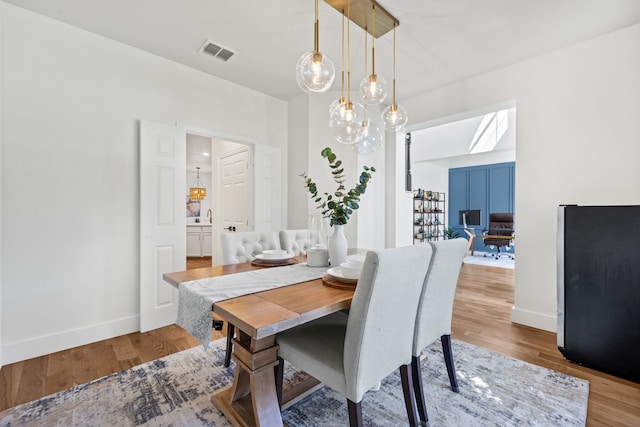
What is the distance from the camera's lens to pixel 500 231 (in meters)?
7.36

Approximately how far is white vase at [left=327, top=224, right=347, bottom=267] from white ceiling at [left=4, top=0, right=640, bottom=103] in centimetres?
174

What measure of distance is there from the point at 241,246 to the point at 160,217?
1175 mm

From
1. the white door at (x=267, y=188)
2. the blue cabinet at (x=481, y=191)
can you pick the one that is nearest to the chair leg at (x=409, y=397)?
the white door at (x=267, y=188)

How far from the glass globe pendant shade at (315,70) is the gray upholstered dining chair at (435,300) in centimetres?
121

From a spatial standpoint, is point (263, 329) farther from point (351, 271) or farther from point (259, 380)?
point (351, 271)

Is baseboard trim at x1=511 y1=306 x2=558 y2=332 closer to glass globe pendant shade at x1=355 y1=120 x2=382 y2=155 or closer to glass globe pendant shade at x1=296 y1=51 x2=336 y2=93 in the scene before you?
glass globe pendant shade at x1=355 y1=120 x2=382 y2=155

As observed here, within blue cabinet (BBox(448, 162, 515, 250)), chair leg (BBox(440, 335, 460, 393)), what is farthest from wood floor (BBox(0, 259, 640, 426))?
blue cabinet (BBox(448, 162, 515, 250))

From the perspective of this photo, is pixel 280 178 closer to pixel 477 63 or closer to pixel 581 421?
pixel 477 63

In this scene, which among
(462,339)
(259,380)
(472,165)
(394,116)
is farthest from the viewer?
(472,165)

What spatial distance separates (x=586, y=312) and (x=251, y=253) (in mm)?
2635

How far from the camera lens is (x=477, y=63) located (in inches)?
116

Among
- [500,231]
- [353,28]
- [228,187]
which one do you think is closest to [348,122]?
[353,28]

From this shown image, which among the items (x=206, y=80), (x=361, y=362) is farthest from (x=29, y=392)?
(x=206, y=80)

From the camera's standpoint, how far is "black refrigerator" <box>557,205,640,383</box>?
197cm
